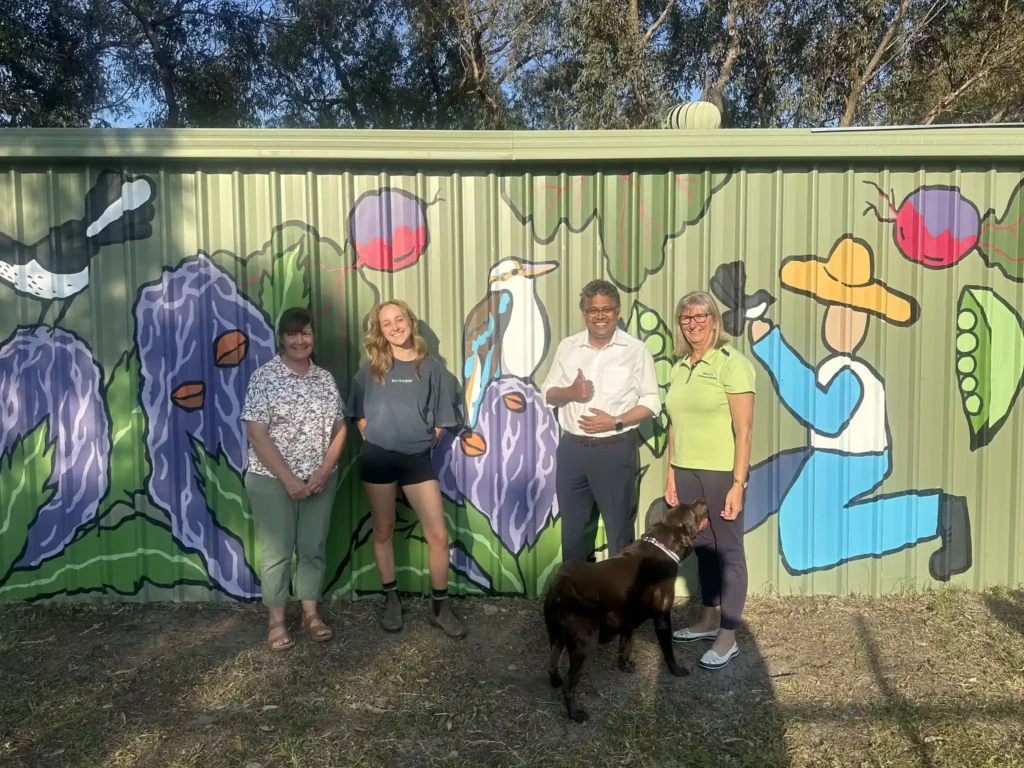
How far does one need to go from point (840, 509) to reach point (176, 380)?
4075 millimetres

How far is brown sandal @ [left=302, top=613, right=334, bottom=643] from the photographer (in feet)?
12.9

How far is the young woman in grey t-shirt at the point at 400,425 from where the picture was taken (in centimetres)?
383

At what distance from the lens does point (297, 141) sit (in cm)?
417

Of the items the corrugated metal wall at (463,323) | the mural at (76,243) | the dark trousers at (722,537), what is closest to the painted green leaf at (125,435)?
the corrugated metal wall at (463,323)

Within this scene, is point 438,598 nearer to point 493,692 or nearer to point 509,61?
point 493,692

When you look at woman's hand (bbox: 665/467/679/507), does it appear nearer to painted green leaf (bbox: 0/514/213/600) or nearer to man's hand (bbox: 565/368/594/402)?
man's hand (bbox: 565/368/594/402)

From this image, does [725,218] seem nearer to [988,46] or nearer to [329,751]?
[329,751]

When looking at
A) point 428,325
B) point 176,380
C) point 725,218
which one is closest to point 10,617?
point 176,380

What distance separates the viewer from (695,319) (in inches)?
137

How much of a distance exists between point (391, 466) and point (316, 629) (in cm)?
99

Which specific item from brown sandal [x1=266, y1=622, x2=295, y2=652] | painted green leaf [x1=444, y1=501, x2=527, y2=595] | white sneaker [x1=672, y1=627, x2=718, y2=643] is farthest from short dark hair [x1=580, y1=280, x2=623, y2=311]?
brown sandal [x1=266, y1=622, x2=295, y2=652]

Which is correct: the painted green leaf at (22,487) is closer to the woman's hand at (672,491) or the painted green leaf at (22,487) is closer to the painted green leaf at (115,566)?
the painted green leaf at (115,566)

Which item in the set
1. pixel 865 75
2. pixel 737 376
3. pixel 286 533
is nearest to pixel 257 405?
pixel 286 533

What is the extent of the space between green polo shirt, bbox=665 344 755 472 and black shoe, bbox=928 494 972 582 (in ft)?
6.15
